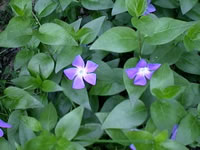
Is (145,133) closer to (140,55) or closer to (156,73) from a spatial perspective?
(156,73)

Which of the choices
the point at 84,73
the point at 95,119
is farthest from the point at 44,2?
the point at 95,119

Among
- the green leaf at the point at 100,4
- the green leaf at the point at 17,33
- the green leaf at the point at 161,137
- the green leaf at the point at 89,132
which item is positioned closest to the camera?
the green leaf at the point at 161,137

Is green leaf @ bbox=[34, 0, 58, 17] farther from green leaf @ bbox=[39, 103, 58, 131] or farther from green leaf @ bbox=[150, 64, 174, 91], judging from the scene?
green leaf @ bbox=[150, 64, 174, 91]

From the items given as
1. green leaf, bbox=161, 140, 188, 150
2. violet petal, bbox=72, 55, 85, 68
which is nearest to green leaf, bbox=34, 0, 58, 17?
violet petal, bbox=72, 55, 85, 68

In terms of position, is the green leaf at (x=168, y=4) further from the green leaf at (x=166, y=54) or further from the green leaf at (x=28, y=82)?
the green leaf at (x=28, y=82)

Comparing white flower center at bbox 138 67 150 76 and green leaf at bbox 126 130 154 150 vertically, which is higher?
white flower center at bbox 138 67 150 76

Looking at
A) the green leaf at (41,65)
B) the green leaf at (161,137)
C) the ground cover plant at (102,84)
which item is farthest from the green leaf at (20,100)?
the green leaf at (161,137)

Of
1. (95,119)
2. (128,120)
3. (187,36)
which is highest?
(187,36)
